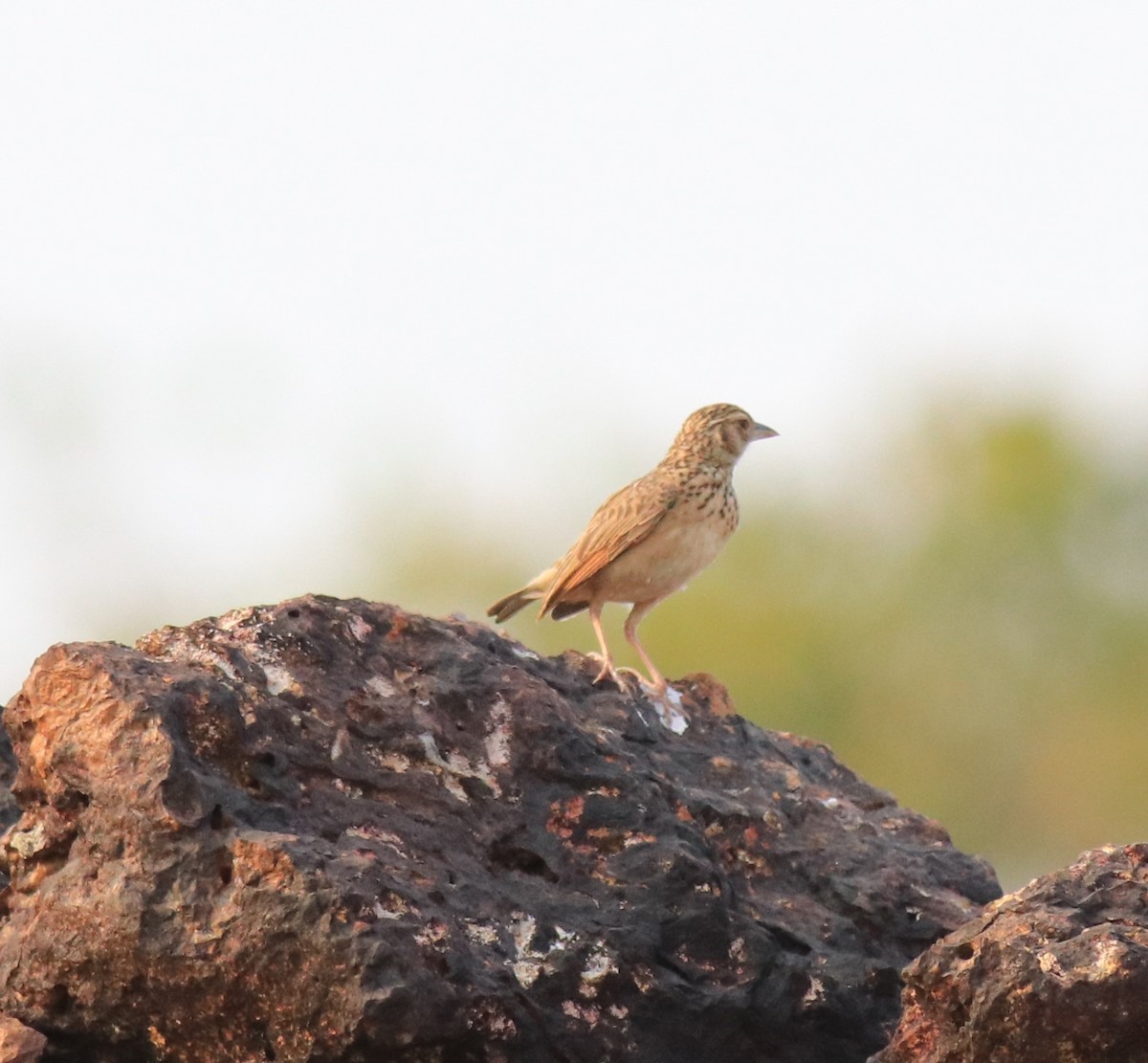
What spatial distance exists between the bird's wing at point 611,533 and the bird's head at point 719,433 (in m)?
0.48

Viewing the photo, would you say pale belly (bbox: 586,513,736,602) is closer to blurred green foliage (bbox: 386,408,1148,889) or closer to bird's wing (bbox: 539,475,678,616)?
bird's wing (bbox: 539,475,678,616)

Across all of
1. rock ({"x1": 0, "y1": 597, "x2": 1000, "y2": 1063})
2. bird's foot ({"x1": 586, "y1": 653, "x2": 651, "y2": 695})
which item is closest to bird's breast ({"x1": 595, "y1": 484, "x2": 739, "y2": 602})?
bird's foot ({"x1": 586, "y1": 653, "x2": 651, "y2": 695})

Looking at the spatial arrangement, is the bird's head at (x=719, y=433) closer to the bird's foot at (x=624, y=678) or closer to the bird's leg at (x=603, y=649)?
the bird's leg at (x=603, y=649)

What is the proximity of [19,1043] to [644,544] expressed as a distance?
168 inches

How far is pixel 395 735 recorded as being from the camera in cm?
500

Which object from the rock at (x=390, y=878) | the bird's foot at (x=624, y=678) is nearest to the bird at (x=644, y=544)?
the bird's foot at (x=624, y=678)

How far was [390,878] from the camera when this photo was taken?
4504 millimetres

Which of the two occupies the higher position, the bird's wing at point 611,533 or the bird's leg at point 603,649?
the bird's wing at point 611,533

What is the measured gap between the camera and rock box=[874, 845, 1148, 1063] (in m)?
3.94

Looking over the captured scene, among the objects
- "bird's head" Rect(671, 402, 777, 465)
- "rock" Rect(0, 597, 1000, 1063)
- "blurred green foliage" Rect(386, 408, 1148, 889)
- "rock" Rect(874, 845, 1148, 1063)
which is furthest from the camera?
"blurred green foliage" Rect(386, 408, 1148, 889)

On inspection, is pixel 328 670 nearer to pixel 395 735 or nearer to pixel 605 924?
pixel 395 735

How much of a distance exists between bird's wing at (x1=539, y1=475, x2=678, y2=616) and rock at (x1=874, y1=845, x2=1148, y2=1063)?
394cm

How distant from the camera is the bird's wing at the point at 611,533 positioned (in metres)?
8.20

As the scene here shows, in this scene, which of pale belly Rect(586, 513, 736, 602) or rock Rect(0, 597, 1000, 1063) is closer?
rock Rect(0, 597, 1000, 1063)
